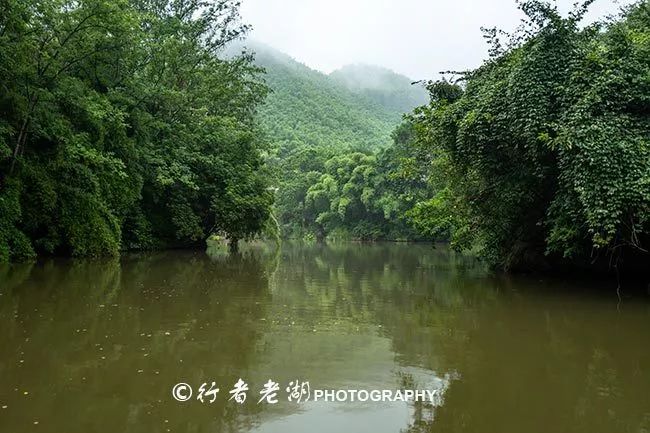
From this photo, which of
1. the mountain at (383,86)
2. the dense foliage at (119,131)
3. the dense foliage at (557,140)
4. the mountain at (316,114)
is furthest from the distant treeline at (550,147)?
the mountain at (383,86)

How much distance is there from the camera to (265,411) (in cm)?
419

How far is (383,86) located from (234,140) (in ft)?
468

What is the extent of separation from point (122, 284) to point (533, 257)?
1125cm

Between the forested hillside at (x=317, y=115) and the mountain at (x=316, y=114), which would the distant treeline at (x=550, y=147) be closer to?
the mountain at (x=316, y=114)

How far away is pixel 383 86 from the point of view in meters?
164

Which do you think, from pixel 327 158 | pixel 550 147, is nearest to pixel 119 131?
pixel 550 147

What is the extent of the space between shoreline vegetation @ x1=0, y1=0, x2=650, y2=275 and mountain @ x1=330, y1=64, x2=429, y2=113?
10330cm

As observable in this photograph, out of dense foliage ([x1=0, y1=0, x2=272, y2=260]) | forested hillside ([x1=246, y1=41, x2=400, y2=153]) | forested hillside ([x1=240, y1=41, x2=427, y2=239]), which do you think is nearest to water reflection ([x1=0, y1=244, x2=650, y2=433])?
dense foliage ([x1=0, y1=0, x2=272, y2=260])

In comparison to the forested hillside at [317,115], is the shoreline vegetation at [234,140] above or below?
below

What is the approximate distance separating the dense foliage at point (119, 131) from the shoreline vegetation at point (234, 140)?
0.07 metres

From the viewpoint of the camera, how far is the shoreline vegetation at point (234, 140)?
10.9 meters

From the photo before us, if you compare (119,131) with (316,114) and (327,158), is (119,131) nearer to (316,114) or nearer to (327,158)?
(327,158)

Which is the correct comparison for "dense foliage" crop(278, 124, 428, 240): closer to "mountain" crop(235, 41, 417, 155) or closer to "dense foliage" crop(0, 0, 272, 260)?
"mountain" crop(235, 41, 417, 155)

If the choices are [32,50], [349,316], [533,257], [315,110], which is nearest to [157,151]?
[32,50]
